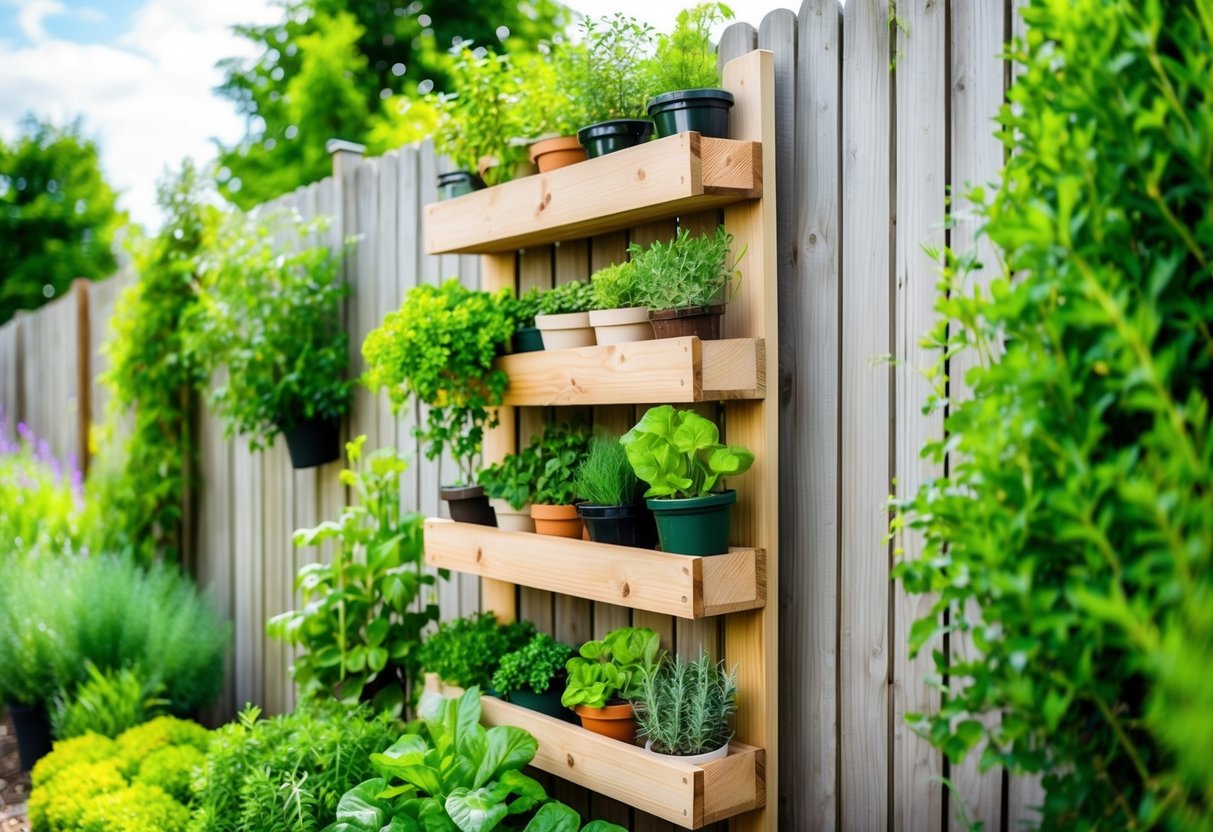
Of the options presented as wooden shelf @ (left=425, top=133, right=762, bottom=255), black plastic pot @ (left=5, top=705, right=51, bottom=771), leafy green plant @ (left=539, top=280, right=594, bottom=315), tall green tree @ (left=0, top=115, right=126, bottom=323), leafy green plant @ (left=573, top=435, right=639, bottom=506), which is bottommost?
black plastic pot @ (left=5, top=705, right=51, bottom=771)

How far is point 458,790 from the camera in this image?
2.33m

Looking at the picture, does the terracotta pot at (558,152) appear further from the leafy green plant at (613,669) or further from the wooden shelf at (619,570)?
the leafy green plant at (613,669)

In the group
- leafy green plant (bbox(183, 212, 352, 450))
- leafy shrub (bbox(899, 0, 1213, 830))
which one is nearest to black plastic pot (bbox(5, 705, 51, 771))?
leafy green plant (bbox(183, 212, 352, 450))

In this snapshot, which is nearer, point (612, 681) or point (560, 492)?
point (612, 681)

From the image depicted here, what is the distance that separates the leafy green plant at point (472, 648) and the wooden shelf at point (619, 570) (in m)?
0.19

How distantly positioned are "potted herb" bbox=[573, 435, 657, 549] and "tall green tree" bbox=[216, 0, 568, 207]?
11.7 metres

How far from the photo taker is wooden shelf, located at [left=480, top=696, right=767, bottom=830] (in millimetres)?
2162

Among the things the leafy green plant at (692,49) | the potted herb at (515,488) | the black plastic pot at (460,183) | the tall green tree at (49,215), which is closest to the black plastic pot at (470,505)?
the potted herb at (515,488)

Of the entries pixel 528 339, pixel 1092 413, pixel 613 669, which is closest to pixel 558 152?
pixel 528 339

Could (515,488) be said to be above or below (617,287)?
below

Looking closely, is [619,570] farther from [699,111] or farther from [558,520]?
[699,111]

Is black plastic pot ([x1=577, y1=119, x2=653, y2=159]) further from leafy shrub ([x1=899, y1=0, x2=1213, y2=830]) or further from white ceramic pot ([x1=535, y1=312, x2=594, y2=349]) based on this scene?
leafy shrub ([x1=899, y1=0, x2=1213, y2=830])

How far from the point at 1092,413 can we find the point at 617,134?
151cm

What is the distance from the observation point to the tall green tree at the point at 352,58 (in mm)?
13680
